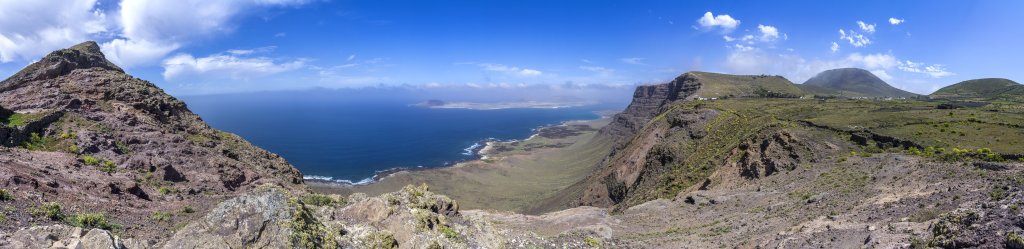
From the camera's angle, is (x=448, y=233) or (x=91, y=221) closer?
(x=91, y=221)

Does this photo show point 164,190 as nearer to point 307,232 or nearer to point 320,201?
point 320,201

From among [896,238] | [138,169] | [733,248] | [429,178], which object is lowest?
[429,178]

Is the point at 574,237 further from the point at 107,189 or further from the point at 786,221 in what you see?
the point at 107,189

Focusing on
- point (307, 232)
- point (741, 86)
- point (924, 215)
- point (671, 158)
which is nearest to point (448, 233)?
point (307, 232)

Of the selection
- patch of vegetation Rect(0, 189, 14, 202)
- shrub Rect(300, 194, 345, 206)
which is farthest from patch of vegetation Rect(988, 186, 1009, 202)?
patch of vegetation Rect(0, 189, 14, 202)

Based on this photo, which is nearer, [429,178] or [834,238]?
[834,238]

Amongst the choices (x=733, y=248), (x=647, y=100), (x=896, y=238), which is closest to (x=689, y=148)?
(x=733, y=248)

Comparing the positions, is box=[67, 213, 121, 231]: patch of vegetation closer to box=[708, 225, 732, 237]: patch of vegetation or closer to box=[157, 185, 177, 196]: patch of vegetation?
box=[157, 185, 177, 196]: patch of vegetation
